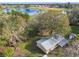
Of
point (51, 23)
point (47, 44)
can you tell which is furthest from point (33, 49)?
point (51, 23)

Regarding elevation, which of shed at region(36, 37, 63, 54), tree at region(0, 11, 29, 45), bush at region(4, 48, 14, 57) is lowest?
bush at region(4, 48, 14, 57)

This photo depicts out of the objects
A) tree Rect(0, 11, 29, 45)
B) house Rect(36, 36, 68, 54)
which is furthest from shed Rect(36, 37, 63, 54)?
tree Rect(0, 11, 29, 45)

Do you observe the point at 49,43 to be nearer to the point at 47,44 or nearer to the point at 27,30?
the point at 47,44

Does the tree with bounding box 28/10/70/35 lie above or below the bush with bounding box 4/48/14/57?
above

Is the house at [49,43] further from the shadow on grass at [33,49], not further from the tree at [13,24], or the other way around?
the tree at [13,24]

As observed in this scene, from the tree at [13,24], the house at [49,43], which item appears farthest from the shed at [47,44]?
the tree at [13,24]

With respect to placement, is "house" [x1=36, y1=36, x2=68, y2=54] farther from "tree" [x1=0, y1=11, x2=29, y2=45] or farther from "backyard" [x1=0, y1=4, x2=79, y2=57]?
"tree" [x1=0, y1=11, x2=29, y2=45]
